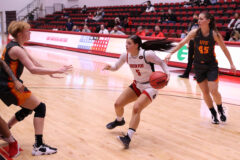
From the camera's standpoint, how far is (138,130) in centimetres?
459

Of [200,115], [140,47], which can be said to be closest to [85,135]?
[140,47]

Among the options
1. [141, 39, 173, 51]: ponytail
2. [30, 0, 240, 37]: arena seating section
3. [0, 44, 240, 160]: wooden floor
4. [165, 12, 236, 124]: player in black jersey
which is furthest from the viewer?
[30, 0, 240, 37]: arena seating section

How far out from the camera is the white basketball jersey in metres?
4.12

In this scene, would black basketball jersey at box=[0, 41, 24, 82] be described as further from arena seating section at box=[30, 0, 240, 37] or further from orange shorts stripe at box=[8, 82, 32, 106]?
arena seating section at box=[30, 0, 240, 37]

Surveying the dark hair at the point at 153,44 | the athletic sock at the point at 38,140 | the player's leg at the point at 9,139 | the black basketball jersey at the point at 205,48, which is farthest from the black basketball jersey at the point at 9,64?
the black basketball jersey at the point at 205,48

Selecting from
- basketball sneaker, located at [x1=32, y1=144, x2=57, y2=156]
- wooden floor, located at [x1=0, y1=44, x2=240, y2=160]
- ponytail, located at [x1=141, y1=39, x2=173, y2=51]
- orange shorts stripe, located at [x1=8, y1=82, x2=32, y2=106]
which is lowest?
wooden floor, located at [x1=0, y1=44, x2=240, y2=160]

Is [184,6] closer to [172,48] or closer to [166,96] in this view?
[166,96]

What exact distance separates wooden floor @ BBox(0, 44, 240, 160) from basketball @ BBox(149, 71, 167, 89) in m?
0.81

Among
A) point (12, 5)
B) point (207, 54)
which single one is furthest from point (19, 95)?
point (12, 5)

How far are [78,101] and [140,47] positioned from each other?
8.34ft

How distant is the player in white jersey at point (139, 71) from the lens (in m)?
3.91

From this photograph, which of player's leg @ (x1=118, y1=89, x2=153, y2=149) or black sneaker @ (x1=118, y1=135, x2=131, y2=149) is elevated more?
player's leg @ (x1=118, y1=89, x2=153, y2=149)

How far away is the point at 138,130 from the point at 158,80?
3.50ft

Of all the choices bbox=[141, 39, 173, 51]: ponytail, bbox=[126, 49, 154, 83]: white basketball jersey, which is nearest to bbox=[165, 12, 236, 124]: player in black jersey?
bbox=[141, 39, 173, 51]: ponytail
